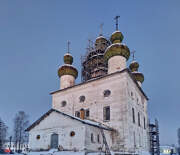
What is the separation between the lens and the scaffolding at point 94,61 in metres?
29.3

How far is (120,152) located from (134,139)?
2874 millimetres

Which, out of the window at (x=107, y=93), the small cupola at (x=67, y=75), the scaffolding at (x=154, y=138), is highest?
the small cupola at (x=67, y=75)

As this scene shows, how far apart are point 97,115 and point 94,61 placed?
1145cm

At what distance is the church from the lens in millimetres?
17219

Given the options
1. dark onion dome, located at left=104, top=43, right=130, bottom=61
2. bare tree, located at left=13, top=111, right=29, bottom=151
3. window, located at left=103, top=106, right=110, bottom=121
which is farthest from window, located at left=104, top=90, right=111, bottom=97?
bare tree, located at left=13, top=111, right=29, bottom=151

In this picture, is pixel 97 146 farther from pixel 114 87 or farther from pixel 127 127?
pixel 114 87

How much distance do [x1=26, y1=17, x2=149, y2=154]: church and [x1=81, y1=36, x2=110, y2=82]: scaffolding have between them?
1.39 feet

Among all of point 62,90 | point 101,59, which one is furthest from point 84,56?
point 62,90

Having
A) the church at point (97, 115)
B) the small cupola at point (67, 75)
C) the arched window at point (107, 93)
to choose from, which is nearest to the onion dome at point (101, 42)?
the church at point (97, 115)

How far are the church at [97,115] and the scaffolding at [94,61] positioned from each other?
1.39 feet

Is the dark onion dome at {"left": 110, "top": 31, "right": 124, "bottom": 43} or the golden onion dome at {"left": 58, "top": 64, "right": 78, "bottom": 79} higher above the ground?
the dark onion dome at {"left": 110, "top": 31, "right": 124, "bottom": 43}

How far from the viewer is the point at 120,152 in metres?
18.4

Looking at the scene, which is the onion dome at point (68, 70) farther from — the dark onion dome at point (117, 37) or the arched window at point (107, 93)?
the arched window at point (107, 93)

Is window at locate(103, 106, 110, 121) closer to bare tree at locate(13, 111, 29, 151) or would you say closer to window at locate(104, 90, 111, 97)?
window at locate(104, 90, 111, 97)
